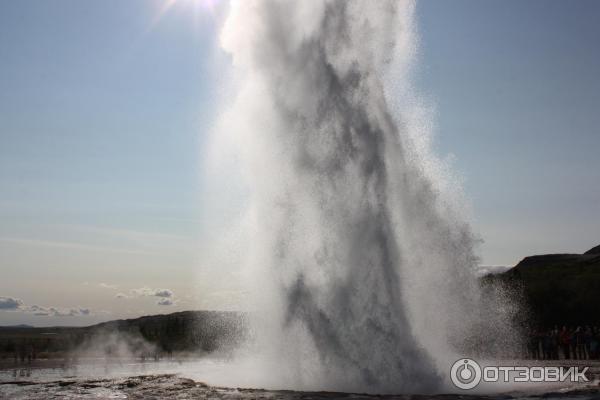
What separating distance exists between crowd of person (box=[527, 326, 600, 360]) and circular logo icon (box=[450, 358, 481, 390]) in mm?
12348

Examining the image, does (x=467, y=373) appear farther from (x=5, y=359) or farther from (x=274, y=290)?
(x=5, y=359)

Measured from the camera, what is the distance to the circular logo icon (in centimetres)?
1629

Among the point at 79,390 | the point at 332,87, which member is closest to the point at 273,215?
the point at 332,87

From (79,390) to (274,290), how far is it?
280 inches

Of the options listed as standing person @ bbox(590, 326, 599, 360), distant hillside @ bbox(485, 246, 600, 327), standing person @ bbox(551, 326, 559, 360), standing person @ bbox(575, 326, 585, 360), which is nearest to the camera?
standing person @ bbox(590, 326, 599, 360)

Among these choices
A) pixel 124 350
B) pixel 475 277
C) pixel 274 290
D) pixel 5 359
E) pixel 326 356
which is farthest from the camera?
pixel 124 350

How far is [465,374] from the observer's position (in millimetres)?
17453

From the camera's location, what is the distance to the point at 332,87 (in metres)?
21.8

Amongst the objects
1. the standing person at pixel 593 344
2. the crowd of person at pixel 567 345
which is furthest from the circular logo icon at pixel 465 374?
the crowd of person at pixel 567 345

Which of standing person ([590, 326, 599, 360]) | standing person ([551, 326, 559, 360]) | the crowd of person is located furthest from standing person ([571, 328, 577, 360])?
standing person ([590, 326, 599, 360])

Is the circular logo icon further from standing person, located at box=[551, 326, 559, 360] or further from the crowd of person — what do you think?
→ standing person, located at box=[551, 326, 559, 360]

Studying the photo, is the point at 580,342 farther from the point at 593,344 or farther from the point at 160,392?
the point at 160,392

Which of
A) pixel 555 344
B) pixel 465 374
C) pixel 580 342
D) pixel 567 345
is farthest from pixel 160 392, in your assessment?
pixel 567 345

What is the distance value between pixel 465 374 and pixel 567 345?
49.6 ft
